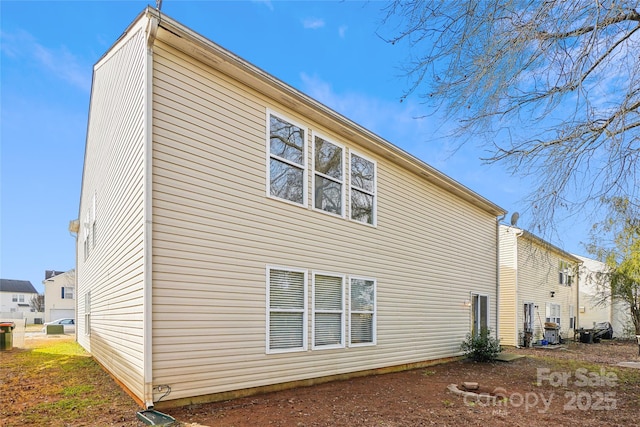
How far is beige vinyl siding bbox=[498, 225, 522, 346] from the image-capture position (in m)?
18.1

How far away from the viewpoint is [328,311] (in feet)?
26.7

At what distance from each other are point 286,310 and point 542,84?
5.14 meters

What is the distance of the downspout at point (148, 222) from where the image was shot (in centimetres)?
538

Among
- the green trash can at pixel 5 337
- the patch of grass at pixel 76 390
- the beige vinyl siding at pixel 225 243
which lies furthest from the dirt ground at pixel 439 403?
the green trash can at pixel 5 337

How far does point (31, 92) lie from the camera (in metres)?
12.2

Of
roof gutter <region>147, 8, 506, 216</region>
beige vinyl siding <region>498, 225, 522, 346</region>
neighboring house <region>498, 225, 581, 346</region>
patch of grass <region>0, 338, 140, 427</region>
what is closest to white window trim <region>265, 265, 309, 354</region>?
patch of grass <region>0, 338, 140, 427</region>

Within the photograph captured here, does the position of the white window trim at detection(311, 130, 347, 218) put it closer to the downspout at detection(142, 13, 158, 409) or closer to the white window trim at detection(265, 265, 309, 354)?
the white window trim at detection(265, 265, 309, 354)

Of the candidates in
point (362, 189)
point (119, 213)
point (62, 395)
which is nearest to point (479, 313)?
point (362, 189)

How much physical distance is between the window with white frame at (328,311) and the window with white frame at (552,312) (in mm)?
17008

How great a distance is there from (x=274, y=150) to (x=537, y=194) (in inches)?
171

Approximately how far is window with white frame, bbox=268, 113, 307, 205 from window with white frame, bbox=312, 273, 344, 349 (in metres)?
1.67

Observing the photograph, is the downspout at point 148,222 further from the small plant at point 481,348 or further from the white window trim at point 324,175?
the small plant at point 481,348

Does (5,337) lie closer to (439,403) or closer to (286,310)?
(286,310)

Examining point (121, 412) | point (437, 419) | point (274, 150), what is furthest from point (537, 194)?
point (121, 412)
